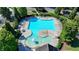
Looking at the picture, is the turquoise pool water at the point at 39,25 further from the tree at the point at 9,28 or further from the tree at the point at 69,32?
the tree at the point at 9,28

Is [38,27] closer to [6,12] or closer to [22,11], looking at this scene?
[22,11]

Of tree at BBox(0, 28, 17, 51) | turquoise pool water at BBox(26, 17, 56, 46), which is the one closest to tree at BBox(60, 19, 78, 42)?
turquoise pool water at BBox(26, 17, 56, 46)

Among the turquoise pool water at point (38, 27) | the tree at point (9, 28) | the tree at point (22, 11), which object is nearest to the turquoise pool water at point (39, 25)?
the turquoise pool water at point (38, 27)

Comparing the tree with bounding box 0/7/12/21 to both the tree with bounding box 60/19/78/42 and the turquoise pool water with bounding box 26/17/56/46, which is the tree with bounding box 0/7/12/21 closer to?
the turquoise pool water with bounding box 26/17/56/46
